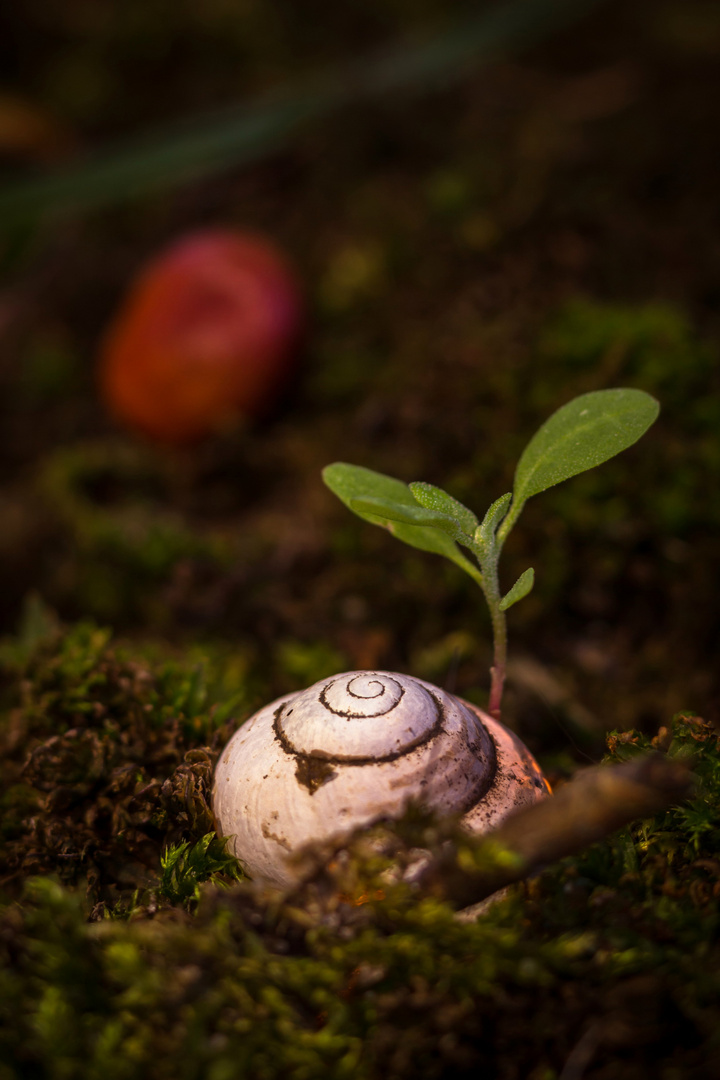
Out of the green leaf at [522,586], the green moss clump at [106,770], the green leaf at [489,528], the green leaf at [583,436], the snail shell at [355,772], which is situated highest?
the green leaf at [583,436]

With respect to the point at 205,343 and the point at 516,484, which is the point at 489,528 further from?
the point at 205,343

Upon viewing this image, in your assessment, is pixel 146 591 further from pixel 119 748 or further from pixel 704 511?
pixel 704 511

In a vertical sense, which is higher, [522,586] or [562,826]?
[522,586]

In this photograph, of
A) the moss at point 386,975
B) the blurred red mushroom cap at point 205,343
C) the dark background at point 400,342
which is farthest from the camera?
the blurred red mushroom cap at point 205,343

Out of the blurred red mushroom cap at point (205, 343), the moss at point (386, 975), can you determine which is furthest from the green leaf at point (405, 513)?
the blurred red mushroom cap at point (205, 343)

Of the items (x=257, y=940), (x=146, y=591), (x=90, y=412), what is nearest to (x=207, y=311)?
(x=90, y=412)

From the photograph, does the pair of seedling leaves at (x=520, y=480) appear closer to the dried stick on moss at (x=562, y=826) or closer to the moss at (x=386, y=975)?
the dried stick on moss at (x=562, y=826)

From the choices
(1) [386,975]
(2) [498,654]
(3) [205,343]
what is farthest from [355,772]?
(3) [205,343]
